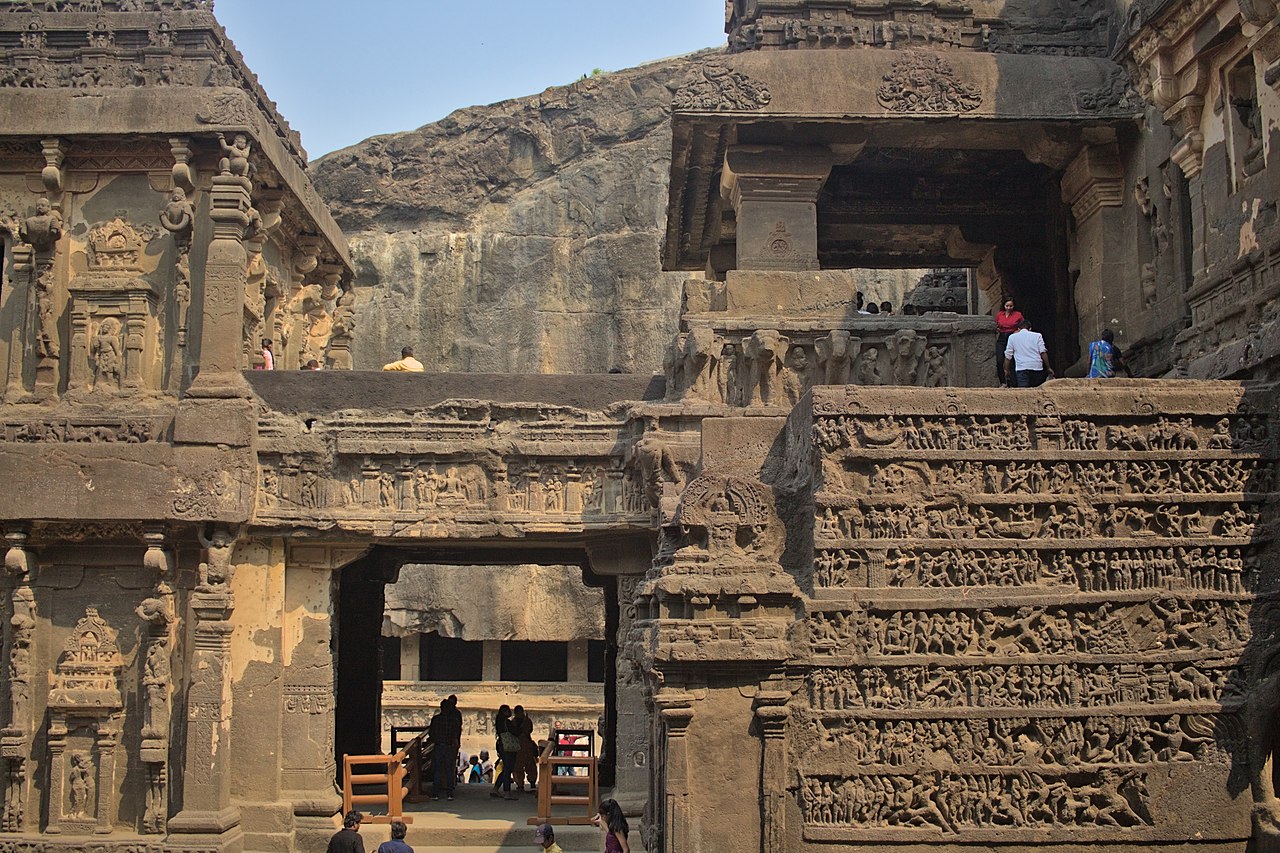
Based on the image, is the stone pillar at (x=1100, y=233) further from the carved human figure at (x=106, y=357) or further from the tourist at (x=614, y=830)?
the carved human figure at (x=106, y=357)

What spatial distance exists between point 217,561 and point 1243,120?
10.3m

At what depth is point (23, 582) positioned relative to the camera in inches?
521

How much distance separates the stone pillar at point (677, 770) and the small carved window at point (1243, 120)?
687cm

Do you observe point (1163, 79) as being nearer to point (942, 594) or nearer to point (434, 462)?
point (942, 594)

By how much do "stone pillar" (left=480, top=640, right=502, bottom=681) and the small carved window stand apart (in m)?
20.7

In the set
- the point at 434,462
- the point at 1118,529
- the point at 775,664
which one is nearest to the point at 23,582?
the point at 434,462

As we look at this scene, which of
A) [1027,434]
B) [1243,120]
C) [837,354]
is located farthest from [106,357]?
[1243,120]

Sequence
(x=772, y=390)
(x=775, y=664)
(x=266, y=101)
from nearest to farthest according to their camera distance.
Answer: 1. (x=775, y=664)
2. (x=772, y=390)
3. (x=266, y=101)

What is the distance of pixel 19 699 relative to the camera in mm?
13188

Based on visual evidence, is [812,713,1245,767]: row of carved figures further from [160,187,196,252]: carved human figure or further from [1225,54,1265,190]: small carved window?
[160,187,196,252]: carved human figure

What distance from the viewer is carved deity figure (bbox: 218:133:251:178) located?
13.7 m

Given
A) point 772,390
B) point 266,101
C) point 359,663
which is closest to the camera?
point 772,390

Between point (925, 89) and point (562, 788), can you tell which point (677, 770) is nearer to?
point (562, 788)

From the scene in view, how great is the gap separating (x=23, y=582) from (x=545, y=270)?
19034 mm
